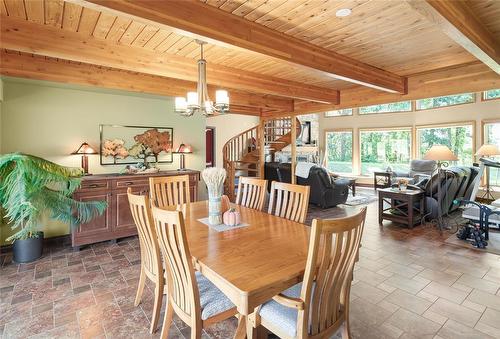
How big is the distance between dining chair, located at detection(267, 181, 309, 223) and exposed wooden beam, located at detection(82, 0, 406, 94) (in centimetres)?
126

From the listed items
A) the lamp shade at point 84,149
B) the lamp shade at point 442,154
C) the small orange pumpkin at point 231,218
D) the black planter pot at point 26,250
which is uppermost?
the lamp shade at point 84,149

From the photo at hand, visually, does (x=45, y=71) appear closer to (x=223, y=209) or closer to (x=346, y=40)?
(x=223, y=209)

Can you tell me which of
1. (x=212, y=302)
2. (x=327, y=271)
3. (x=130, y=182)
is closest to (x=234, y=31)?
(x=327, y=271)

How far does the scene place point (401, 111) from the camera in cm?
922

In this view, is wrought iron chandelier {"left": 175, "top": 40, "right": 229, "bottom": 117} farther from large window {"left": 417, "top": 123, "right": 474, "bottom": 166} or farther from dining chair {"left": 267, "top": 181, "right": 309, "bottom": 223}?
large window {"left": 417, "top": 123, "right": 474, "bottom": 166}

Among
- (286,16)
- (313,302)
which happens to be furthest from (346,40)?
(313,302)

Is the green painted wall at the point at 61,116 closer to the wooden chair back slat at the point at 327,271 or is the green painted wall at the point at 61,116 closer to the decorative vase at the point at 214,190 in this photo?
the decorative vase at the point at 214,190

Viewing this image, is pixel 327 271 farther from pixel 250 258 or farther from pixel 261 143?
Result: pixel 261 143

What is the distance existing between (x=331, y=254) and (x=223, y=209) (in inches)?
48.9

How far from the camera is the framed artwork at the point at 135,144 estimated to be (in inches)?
176

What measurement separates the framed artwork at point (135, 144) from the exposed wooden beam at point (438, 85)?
3.45 m

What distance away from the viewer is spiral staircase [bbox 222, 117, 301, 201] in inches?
297

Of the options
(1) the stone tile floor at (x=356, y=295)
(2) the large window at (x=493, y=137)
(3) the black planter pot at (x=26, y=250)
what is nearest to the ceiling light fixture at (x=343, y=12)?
(1) the stone tile floor at (x=356, y=295)

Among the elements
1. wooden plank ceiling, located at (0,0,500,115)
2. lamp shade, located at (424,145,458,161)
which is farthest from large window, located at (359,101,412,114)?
wooden plank ceiling, located at (0,0,500,115)
